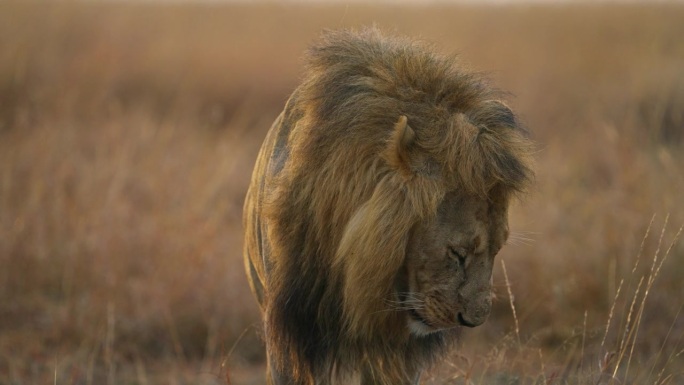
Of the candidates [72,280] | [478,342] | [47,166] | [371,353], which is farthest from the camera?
[47,166]

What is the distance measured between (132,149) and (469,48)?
708 centimetres

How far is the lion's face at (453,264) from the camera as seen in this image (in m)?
2.90

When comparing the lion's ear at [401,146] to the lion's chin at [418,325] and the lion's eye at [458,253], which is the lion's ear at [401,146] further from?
the lion's chin at [418,325]

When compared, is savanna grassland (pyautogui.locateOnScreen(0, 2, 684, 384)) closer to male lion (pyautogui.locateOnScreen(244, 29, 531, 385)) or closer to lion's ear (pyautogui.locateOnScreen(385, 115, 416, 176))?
male lion (pyautogui.locateOnScreen(244, 29, 531, 385))

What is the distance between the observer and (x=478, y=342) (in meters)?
6.17

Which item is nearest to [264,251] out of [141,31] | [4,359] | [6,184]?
[4,359]

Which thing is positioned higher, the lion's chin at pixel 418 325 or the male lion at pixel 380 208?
the male lion at pixel 380 208

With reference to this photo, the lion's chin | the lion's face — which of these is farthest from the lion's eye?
the lion's chin

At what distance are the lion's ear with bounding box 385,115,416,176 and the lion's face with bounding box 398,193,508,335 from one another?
16 cm

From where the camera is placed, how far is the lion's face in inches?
114

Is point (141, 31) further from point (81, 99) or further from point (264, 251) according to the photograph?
point (264, 251)

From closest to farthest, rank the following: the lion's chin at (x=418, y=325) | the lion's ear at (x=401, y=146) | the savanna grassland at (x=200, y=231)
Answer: the lion's ear at (x=401, y=146), the lion's chin at (x=418, y=325), the savanna grassland at (x=200, y=231)

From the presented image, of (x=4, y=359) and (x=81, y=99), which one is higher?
(x=81, y=99)

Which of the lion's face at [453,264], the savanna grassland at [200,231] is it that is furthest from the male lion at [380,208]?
the savanna grassland at [200,231]
